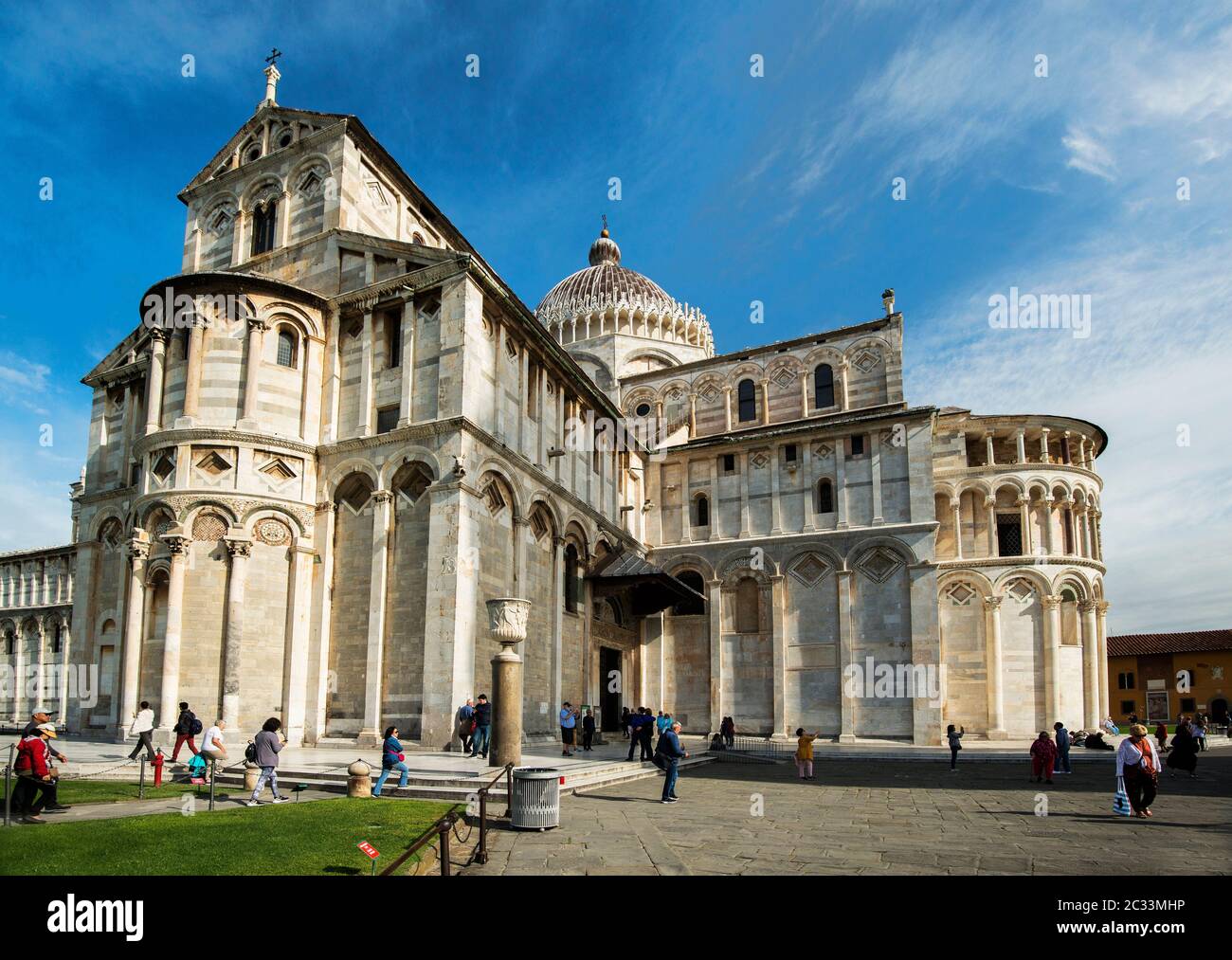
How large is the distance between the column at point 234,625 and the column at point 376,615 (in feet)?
10.2

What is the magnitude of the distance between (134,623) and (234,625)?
3.02 metres

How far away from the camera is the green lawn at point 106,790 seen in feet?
47.8

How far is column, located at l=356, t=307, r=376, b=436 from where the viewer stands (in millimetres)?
25250

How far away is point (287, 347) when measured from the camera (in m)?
25.9

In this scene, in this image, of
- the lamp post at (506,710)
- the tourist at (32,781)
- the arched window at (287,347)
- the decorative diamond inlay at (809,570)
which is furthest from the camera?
the decorative diamond inlay at (809,570)

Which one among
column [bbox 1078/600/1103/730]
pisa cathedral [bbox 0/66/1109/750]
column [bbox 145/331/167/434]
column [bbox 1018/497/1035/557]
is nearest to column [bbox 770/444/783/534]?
pisa cathedral [bbox 0/66/1109/750]

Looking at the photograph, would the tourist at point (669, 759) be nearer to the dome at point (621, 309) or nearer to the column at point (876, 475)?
the column at point (876, 475)

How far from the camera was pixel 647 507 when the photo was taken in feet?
133

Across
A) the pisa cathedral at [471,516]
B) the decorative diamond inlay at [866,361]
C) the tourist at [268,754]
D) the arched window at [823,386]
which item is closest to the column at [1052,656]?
the pisa cathedral at [471,516]

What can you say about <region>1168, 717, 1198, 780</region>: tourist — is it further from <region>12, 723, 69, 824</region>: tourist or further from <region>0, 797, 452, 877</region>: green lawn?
<region>12, 723, 69, 824</region>: tourist

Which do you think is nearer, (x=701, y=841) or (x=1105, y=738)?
(x=701, y=841)
